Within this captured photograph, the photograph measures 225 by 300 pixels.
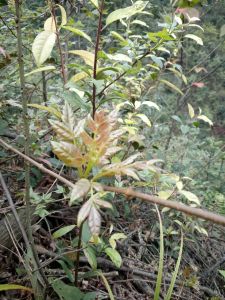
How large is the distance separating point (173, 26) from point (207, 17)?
364 inches

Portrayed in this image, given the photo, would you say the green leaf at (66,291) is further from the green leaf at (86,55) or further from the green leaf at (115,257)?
the green leaf at (86,55)

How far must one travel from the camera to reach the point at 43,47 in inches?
33.5

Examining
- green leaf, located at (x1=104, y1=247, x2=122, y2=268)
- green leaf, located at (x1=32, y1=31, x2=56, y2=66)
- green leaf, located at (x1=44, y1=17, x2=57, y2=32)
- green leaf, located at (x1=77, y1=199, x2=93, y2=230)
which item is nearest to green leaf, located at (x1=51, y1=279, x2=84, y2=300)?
green leaf, located at (x1=104, y1=247, x2=122, y2=268)

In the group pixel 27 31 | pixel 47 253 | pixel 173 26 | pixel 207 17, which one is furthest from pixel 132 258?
pixel 207 17

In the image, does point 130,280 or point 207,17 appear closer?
point 130,280

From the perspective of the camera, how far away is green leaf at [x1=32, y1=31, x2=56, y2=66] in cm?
83

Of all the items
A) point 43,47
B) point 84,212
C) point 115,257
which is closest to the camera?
point 84,212

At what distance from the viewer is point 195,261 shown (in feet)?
7.04

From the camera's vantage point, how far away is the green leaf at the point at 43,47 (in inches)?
32.8

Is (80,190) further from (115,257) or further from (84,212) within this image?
(115,257)

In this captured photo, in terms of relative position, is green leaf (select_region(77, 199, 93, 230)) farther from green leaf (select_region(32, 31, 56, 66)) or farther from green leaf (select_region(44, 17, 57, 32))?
green leaf (select_region(44, 17, 57, 32))

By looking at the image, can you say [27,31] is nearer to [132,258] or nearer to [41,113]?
[41,113]

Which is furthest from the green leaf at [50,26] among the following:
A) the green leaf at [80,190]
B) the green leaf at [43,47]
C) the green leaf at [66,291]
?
the green leaf at [66,291]

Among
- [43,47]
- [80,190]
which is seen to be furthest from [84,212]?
[43,47]
